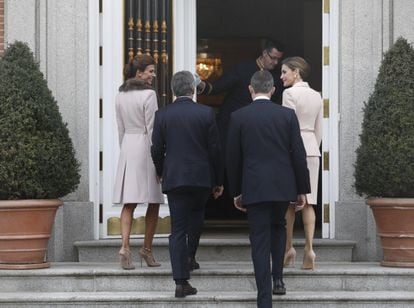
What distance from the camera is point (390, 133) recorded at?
930 cm

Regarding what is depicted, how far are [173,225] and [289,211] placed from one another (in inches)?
45.3

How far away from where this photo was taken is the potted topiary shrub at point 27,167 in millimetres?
9055

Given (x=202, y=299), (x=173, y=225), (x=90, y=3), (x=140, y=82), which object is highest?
(x=90, y=3)

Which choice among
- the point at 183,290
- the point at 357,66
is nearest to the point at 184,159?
the point at 183,290

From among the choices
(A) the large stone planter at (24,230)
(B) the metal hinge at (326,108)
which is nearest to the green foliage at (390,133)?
(B) the metal hinge at (326,108)

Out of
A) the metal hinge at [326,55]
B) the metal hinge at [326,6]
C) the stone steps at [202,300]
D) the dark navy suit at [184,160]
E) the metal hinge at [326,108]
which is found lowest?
the stone steps at [202,300]

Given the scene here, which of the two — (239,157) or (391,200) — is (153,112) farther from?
(391,200)

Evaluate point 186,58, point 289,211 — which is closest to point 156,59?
point 186,58

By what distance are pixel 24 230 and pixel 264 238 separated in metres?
2.16

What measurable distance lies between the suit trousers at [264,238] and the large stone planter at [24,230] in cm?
189

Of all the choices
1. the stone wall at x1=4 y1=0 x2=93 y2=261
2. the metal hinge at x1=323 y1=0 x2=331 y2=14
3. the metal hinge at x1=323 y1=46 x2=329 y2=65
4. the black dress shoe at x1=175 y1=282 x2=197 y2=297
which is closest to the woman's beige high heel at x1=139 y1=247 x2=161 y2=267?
the black dress shoe at x1=175 y1=282 x2=197 y2=297

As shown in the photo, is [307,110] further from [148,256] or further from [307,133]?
[148,256]

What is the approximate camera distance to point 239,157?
8328 millimetres

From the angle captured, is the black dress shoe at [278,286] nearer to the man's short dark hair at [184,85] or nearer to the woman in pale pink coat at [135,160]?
the woman in pale pink coat at [135,160]
